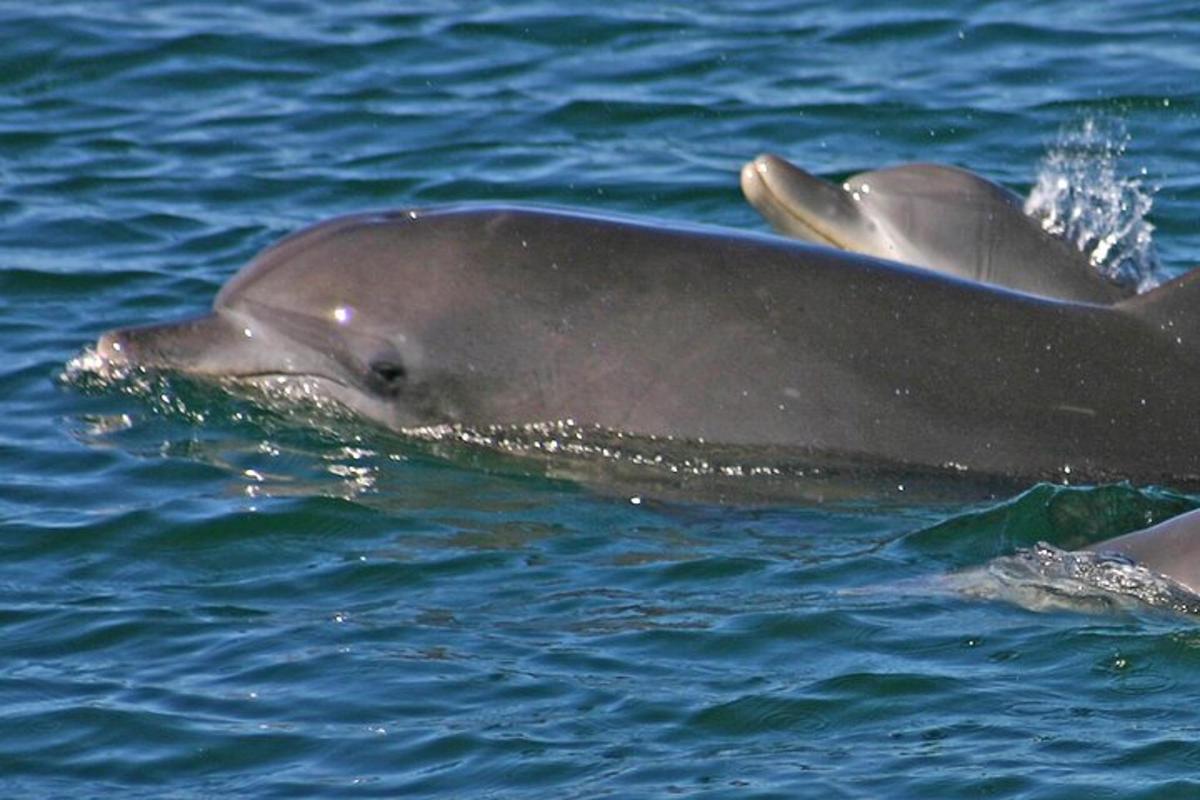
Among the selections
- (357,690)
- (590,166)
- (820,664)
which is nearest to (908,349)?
(820,664)

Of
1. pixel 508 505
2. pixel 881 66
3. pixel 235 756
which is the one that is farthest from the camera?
pixel 881 66

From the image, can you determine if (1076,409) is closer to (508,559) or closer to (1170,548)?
(1170,548)

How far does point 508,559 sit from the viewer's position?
11.6 metres

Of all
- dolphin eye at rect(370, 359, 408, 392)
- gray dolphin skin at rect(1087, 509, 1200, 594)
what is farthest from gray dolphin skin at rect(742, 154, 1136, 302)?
gray dolphin skin at rect(1087, 509, 1200, 594)

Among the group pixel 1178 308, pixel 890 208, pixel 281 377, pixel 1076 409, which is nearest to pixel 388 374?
pixel 281 377

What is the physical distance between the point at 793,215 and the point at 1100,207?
7.51 ft

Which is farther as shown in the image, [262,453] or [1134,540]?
[262,453]

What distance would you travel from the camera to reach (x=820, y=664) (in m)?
10.4

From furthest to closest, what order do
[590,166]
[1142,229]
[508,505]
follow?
[590,166]
[1142,229]
[508,505]

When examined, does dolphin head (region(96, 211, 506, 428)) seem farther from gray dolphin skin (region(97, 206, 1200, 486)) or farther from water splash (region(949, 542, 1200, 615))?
water splash (region(949, 542, 1200, 615))

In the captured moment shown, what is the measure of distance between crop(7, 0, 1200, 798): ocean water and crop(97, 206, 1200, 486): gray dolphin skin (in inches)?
11.6

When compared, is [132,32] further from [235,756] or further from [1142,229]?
[235,756]

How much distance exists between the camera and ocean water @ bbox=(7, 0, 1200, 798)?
977 cm

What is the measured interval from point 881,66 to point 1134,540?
917cm
